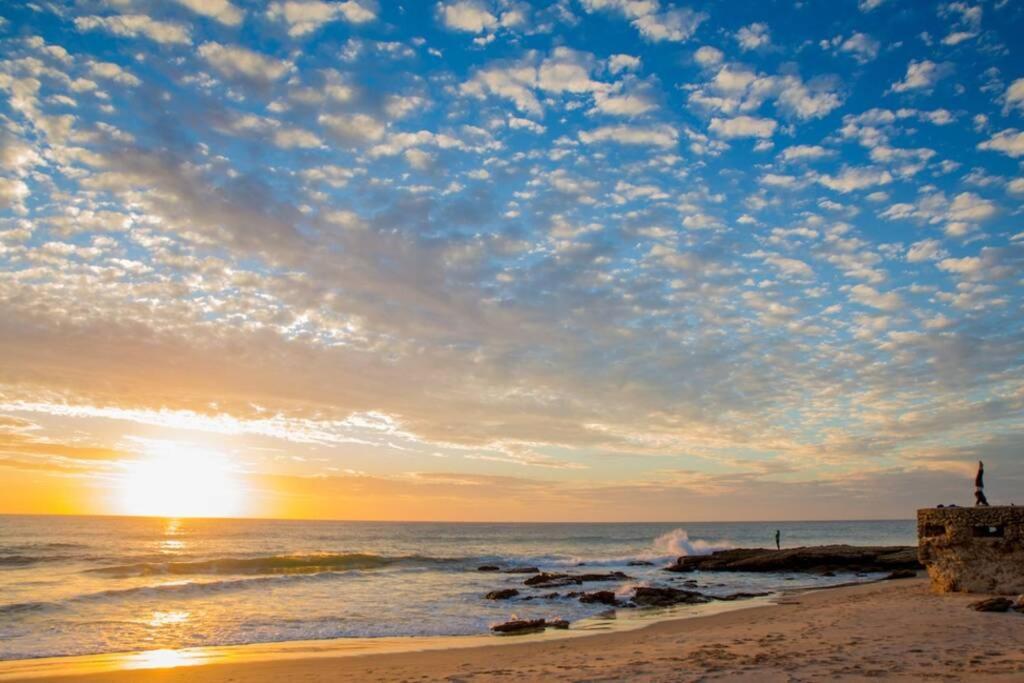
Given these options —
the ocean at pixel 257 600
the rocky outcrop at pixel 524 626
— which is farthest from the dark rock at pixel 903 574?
the rocky outcrop at pixel 524 626

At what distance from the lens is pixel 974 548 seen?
56.2 ft

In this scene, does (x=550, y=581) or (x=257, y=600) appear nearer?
(x=257, y=600)

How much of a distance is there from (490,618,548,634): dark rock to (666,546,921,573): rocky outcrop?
2475 cm

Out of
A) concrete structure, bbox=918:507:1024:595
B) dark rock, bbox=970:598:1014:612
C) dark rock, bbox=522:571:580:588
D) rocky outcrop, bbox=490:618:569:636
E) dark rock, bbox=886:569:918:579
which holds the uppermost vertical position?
concrete structure, bbox=918:507:1024:595

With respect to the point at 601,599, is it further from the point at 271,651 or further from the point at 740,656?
the point at 740,656

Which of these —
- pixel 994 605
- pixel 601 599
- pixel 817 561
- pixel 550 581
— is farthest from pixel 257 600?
pixel 817 561

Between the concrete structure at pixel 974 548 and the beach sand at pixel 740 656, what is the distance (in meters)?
0.71

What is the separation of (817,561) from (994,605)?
87.8 feet

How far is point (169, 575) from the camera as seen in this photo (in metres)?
38.2

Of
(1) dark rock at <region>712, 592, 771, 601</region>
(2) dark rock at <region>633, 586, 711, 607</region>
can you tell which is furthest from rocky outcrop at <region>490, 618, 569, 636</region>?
(1) dark rock at <region>712, 592, 771, 601</region>

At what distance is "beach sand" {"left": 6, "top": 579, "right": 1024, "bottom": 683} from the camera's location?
9.80 meters

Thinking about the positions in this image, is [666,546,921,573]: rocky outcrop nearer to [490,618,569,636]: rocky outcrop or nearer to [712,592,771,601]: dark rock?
[712,592,771,601]: dark rock

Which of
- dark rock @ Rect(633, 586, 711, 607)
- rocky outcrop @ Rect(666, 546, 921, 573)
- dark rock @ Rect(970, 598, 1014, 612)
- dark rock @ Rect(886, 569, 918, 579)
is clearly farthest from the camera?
rocky outcrop @ Rect(666, 546, 921, 573)

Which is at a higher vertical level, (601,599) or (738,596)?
(738,596)
